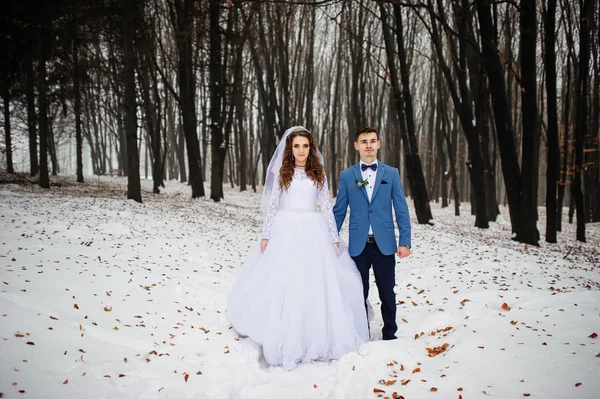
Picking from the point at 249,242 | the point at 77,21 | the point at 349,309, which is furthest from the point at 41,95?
the point at 349,309

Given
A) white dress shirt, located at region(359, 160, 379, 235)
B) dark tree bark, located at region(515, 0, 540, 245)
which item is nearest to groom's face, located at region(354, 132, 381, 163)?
white dress shirt, located at region(359, 160, 379, 235)

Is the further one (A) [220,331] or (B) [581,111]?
(B) [581,111]

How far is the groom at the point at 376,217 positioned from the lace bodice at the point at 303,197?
0.86 ft

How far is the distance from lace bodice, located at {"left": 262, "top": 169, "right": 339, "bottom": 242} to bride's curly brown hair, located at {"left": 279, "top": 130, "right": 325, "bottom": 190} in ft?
0.17

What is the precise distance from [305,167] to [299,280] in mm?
1283

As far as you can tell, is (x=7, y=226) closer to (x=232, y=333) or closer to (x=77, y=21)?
(x=232, y=333)

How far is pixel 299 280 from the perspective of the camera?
380cm

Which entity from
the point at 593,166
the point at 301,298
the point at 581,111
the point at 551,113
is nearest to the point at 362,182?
the point at 301,298

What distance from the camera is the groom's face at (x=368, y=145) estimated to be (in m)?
3.94

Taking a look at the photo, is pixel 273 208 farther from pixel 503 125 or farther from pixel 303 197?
pixel 503 125

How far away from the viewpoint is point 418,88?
30828 millimetres

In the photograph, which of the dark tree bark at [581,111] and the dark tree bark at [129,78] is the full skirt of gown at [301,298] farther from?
the dark tree bark at [581,111]

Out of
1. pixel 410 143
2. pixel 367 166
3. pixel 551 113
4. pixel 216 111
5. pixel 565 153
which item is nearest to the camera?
pixel 367 166

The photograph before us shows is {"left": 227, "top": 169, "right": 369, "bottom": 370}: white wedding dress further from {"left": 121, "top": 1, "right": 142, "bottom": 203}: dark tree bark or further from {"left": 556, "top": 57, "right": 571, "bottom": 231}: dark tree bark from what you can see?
{"left": 556, "top": 57, "right": 571, "bottom": 231}: dark tree bark
